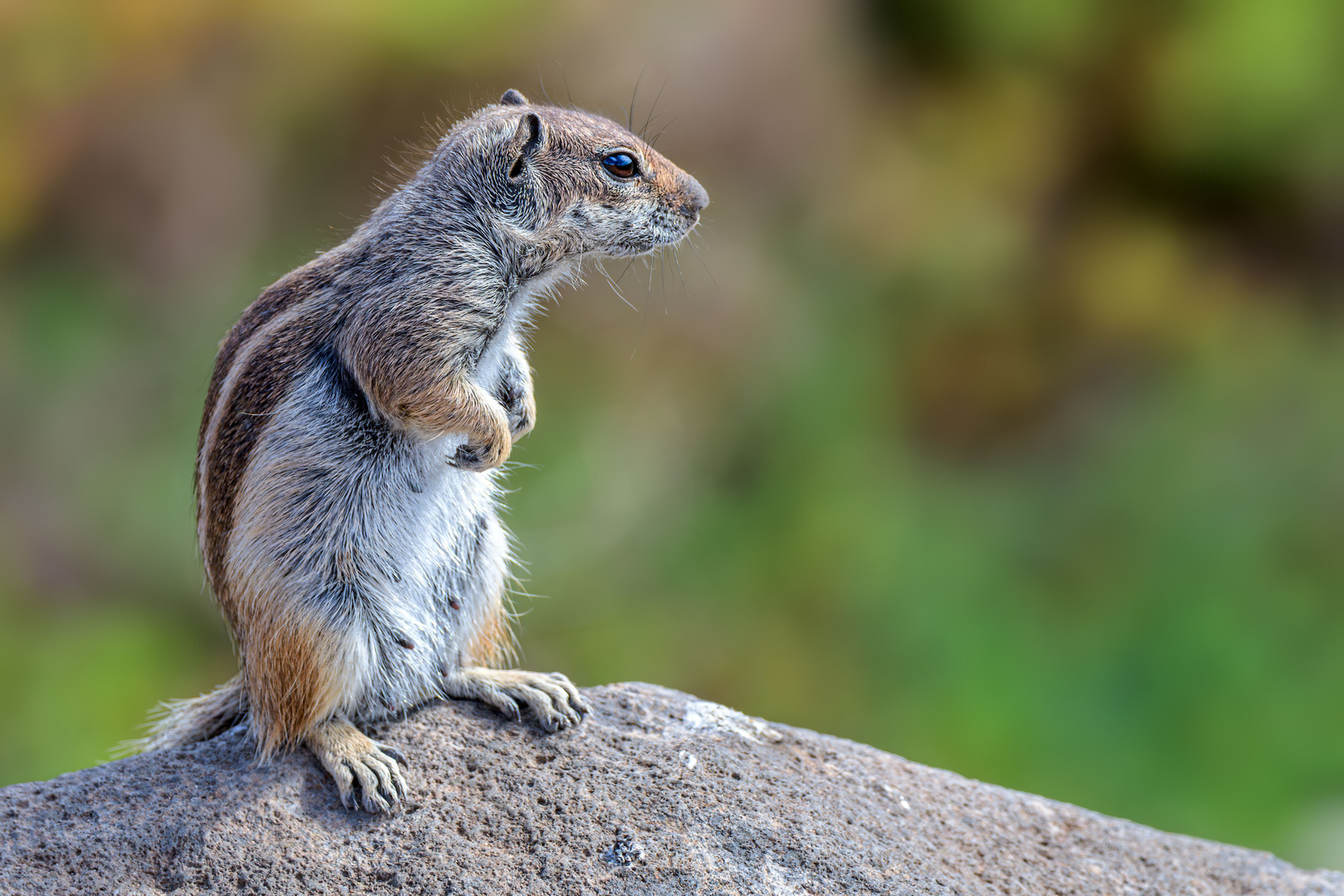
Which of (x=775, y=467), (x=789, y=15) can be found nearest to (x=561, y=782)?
(x=775, y=467)

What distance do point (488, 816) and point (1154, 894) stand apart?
185cm

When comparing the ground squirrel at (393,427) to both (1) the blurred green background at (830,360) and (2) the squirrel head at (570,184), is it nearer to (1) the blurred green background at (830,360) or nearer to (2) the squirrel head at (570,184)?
(2) the squirrel head at (570,184)

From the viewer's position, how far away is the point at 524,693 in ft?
11.5

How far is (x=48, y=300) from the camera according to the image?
762cm

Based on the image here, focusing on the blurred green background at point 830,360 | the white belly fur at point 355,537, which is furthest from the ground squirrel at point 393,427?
the blurred green background at point 830,360

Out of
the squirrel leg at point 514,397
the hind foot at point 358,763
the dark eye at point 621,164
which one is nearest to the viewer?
the hind foot at point 358,763

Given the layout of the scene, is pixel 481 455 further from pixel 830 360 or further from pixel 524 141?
pixel 830 360

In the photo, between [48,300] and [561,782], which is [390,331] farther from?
[48,300]

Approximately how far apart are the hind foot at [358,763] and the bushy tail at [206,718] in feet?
1.62

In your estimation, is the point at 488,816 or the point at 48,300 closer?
the point at 488,816

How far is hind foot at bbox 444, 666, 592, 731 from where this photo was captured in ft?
11.4

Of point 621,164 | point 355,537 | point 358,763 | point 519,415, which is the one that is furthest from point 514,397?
point 358,763

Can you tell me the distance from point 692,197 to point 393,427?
3.67 ft

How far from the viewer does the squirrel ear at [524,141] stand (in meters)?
3.55
